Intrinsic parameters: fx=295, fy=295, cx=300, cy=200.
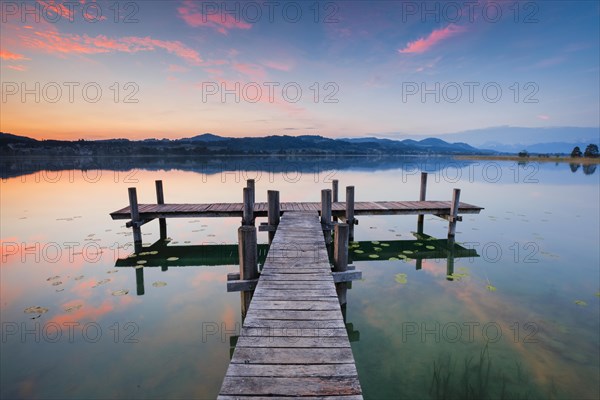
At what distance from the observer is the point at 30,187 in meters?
28.6

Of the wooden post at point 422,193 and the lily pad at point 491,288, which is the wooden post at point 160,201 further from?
the lily pad at point 491,288

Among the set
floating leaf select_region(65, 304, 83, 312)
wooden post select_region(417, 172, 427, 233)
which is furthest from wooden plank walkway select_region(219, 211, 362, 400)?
wooden post select_region(417, 172, 427, 233)

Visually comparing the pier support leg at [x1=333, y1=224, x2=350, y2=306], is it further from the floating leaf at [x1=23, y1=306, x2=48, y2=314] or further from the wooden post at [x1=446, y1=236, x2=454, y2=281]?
the floating leaf at [x1=23, y1=306, x2=48, y2=314]

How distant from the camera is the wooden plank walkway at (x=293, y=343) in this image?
2.94 meters

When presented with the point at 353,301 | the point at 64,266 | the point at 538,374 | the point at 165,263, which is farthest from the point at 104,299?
the point at 538,374

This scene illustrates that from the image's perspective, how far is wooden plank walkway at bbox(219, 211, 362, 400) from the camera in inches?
116

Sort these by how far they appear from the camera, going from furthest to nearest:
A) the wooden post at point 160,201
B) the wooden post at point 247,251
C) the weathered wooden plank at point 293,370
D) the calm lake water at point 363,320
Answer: the wooden post at point 160,201, the wooden post at point 247,251, the calm lake water at point 363,320, the weathered wooden plank at point 293,370

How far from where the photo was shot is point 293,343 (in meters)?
3.68

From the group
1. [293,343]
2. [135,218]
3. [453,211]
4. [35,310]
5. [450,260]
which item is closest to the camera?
[293,343]

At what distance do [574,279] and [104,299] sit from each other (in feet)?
45.4

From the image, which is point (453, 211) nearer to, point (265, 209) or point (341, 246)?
point (265, 209)

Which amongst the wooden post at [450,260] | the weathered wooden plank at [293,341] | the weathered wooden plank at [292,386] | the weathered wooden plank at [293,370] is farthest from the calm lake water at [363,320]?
the weathered wooden plank at [292,386]

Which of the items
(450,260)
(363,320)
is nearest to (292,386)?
(363,320)

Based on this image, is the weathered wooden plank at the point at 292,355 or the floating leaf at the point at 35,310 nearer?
the weathered wooden plank at the point at 292,355
